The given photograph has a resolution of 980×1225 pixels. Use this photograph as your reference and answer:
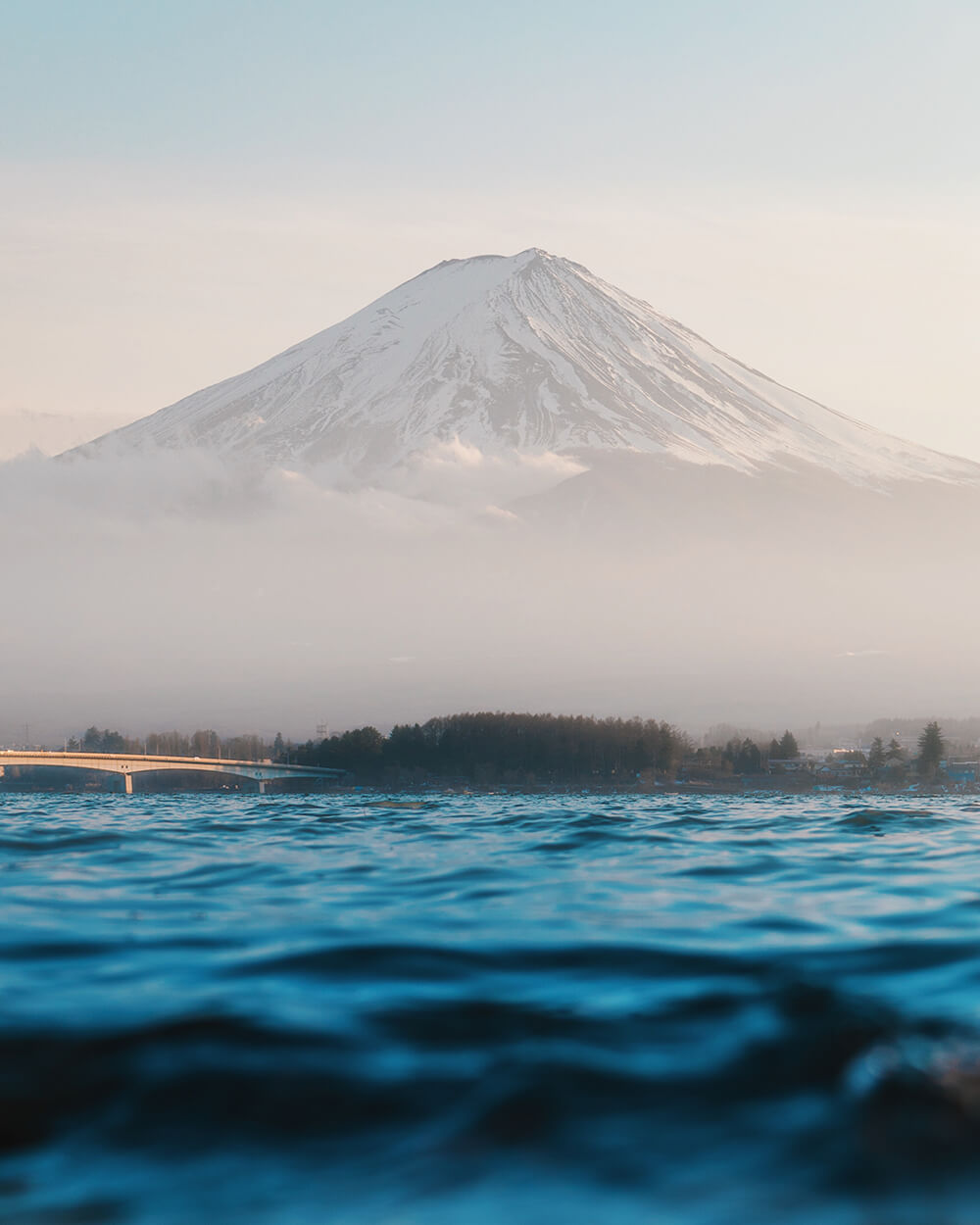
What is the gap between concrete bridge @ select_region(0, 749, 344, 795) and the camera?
118 metres

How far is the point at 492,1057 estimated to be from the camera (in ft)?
23.3

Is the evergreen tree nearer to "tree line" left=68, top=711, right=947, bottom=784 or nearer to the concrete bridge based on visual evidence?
"tree line" left=68, top=711, right=947, bottom=784

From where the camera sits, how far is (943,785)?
161 m

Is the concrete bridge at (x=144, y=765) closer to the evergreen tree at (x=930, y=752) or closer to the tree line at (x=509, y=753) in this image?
the tree line at (x=509, y=753)

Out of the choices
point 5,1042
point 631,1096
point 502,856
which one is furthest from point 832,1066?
point 502,856

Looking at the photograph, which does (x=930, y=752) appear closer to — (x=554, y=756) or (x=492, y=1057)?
(x=554, y=756)

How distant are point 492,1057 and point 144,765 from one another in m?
137

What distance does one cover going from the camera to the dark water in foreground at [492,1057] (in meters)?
5.39

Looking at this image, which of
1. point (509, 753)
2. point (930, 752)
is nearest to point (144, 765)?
point (509, 753)

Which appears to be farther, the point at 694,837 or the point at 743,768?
the point at 743,768

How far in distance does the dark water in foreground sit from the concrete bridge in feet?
368

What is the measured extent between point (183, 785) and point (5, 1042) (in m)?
170

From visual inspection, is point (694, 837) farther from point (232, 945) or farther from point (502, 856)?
point (232, 945)

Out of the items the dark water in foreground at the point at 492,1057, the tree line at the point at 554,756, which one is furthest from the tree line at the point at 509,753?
the dark water in foreground at the point at 492,1057
